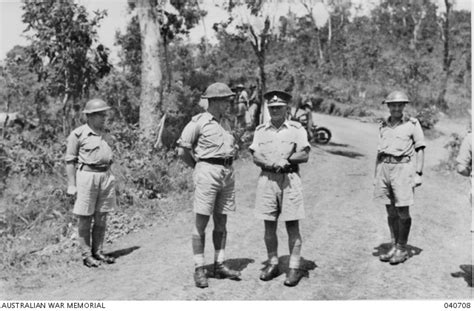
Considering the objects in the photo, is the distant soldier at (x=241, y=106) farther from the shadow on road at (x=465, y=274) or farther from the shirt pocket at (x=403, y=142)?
the shadow on road at (x=465, y=274)

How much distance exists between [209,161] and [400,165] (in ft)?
6.55

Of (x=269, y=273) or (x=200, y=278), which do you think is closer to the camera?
(x=200, y=278)

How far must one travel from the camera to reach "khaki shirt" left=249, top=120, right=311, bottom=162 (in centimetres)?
493

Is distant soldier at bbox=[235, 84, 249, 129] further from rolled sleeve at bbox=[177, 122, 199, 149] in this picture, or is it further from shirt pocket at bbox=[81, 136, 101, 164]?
rolled sleeve at bbox=[177, 122, 199, 149]

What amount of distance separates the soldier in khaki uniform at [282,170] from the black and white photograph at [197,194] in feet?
0.04

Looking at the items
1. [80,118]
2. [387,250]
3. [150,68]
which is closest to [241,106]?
[150,68]

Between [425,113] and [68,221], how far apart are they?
50.1 feet

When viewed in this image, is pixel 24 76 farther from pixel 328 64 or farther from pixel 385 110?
pixel 328 64

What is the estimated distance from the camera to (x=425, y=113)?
1956 centimetres

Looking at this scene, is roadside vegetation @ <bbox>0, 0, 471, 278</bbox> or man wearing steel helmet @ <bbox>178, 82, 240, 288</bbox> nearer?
man wearing steel helmet @ <bbox>178, 82, 240, 288</bbox>

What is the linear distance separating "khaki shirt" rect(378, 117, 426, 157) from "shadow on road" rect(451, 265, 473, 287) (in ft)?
3.98

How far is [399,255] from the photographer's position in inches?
223

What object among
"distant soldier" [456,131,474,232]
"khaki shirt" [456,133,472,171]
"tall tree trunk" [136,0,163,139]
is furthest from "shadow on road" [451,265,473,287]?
"tall tree trunk" [136,0,163,139]

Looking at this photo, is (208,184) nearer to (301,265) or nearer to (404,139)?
(301,265)
